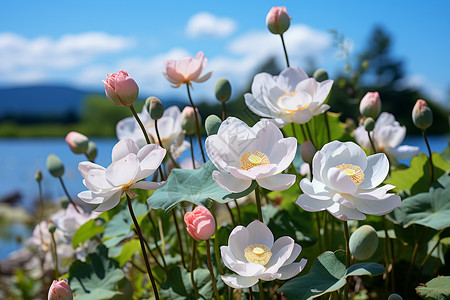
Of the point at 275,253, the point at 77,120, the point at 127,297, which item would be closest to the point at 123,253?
the point at 127,297

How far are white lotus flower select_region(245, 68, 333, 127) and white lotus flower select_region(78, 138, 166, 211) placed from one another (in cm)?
24

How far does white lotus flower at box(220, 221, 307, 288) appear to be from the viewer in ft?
1.65

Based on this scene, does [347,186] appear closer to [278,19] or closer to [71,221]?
[278,19]

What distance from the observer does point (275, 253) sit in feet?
1.81

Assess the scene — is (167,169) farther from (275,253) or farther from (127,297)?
(275,253)

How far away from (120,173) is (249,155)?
0.17 metres

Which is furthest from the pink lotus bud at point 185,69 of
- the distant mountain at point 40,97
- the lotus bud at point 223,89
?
the distant mountain at point 40,97

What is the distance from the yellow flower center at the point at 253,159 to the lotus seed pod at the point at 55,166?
48 centimetres

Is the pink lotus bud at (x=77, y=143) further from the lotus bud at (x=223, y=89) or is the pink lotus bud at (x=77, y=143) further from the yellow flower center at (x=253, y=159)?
the yellow flower center at (x=253, y=159)

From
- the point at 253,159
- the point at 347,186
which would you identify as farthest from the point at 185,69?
the point at 347,186

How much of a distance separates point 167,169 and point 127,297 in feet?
0.96

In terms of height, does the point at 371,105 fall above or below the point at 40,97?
above

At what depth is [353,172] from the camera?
537 millimetres

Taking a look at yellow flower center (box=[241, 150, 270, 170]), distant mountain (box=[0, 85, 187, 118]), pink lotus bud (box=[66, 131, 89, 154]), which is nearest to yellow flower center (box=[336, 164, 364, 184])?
yellow flower center (box=[241, 150, 270, 170])
